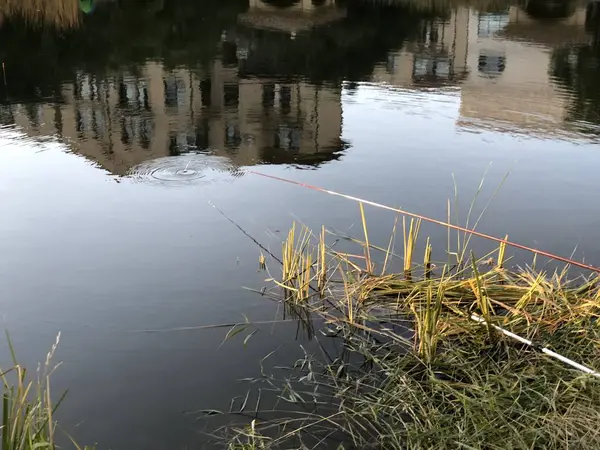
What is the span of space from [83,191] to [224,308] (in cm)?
445

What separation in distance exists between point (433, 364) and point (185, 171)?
260 inches

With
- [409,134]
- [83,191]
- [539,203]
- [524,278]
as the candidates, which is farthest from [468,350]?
[409,134]

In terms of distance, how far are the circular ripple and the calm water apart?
0.05 meters

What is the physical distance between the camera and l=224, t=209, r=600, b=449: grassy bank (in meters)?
4.73

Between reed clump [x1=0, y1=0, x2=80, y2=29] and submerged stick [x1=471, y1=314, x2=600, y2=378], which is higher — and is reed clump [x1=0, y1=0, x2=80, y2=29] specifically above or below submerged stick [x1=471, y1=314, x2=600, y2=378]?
above

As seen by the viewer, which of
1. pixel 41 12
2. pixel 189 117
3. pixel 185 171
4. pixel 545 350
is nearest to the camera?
pixel 545 350

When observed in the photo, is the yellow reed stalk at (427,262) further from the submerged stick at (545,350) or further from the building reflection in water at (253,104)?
the building reflection in water at (253,104)

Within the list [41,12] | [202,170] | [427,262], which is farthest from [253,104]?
[41,12]

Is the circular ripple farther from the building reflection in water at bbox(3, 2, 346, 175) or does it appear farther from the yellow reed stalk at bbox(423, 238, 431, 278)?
the yellow reed stalk at bbox(423, 238, 431, 278)

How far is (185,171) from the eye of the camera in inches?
440

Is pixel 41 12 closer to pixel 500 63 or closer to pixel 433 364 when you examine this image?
pixel 500 63

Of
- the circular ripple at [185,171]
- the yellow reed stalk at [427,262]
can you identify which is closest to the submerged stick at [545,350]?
the yellow reed stalk at [427,262]

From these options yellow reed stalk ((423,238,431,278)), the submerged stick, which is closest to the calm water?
yellow reed stalk ((423,238,431,278))

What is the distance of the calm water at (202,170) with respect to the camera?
6.15m
